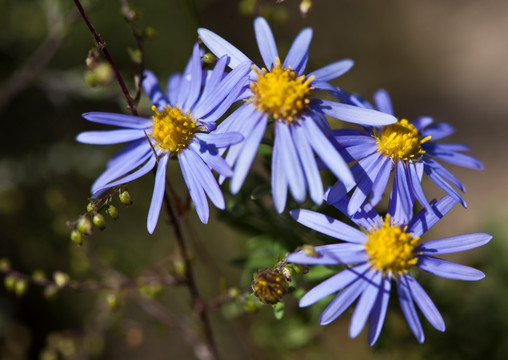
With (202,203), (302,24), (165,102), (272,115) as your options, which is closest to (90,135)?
(165,102)

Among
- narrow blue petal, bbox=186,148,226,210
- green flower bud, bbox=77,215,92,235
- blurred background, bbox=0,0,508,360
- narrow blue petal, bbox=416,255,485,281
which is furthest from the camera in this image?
blurred background, bbox=0,0,508,360

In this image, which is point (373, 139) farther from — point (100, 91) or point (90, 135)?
point (100, 91)

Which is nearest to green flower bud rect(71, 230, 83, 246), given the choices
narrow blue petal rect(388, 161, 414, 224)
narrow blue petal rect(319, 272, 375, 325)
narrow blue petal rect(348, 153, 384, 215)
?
narrow blue petal rect(319, 272, 375, 325)

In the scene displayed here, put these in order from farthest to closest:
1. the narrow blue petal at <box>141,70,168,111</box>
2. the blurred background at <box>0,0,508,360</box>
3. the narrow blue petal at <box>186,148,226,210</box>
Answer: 1. the blurred background at <box>0,0,508,360</box>
2. the narrow blue petal at <box>141,70,168,111</box>
3. the narrow blue petal at <box>186,148,226,210</box>

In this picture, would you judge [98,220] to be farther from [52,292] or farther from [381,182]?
[381,182]

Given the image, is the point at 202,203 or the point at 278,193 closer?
the point at 278,193

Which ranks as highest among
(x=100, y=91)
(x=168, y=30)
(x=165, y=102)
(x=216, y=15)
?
(x=216, y=15)

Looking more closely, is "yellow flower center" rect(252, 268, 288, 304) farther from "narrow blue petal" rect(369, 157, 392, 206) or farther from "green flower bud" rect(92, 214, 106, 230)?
"green flower bud" rect(92, 214, 106, 230)
